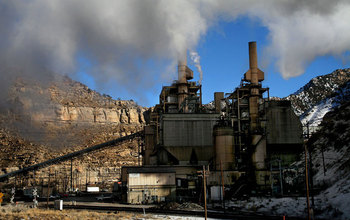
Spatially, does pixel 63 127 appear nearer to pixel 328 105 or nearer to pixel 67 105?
pixel 67 105

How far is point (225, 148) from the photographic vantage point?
58875mm

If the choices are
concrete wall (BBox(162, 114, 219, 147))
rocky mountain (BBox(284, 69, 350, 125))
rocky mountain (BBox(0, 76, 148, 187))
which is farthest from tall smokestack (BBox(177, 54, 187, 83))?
rocky mountain (BBox(284, 69, 350, 125))

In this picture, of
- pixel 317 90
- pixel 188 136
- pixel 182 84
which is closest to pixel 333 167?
pixel 188 136

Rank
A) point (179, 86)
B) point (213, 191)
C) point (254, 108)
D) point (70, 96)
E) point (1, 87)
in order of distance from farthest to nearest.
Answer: point (70, 96) < point (1, 87) < point (179, 86) < point (254, 108) < point (213, 191)

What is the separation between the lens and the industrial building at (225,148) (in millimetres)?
56531

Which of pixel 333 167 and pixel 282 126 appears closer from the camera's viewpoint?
pixel 333 167

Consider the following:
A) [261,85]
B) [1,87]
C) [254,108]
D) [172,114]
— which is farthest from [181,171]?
[1,87]

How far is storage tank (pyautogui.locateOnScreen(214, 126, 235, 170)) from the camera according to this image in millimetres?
58531

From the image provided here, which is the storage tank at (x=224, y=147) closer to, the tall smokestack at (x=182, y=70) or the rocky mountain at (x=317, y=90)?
the tall smokestack at (x=182, y=70)

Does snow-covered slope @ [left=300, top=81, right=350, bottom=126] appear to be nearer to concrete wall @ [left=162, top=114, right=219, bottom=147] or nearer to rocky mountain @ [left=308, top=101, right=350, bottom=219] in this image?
rocky mountain @ [left=308, top=101, right=350, bottom=219]

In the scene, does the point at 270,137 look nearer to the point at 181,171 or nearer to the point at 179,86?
the point at 181,171

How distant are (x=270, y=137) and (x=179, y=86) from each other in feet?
75.5

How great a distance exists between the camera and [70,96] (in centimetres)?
17888

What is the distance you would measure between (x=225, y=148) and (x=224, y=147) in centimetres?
21
